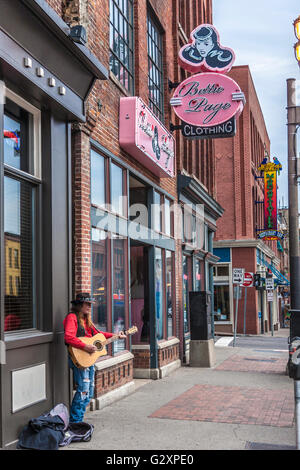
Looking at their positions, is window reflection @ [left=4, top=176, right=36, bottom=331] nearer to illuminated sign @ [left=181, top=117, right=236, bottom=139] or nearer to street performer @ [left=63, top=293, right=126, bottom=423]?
street performer @ [left=63, top=293, right=126, bottom=423]

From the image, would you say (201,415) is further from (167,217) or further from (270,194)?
(270,194)

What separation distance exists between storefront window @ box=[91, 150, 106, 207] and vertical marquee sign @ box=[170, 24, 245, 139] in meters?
3.81

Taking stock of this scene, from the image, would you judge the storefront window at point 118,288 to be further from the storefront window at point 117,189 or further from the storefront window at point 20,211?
the storefront window at point 20,211

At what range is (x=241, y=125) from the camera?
3266cm

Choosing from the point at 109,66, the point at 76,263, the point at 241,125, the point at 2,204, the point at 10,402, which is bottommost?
the point at 10,402

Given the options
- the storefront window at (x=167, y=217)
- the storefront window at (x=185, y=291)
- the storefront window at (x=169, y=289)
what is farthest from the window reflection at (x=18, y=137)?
the storefront window at (x=185, y=291)

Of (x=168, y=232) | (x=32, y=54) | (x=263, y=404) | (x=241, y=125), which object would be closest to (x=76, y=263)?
(x=32, y=54)

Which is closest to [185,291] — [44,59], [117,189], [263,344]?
[117,189]

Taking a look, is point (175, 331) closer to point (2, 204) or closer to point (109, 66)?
point (109, 66)

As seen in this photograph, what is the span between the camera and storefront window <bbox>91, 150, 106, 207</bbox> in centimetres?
945

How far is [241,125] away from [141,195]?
21.3m

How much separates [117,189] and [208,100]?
3.69 meters

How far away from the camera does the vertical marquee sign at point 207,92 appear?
12.7 m

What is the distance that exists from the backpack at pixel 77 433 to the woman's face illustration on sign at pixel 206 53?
30.1 ft
